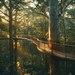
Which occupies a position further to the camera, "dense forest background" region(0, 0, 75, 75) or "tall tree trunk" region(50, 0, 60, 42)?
"dense forest background" region(0, 0, 75, 75)

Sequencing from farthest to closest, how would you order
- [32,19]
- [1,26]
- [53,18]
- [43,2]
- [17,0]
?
[32,19]
[1,26]
[17,0]
[43,2]
[53,18]

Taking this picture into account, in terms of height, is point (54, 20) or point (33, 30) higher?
point (33, 30)

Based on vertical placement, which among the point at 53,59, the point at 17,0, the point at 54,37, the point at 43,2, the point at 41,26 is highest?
the point at 17,0

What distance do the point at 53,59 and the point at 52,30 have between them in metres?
3.13

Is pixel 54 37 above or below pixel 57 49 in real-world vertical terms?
above

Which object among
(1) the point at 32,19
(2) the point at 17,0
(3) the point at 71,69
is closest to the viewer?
(2) the point at 17,0

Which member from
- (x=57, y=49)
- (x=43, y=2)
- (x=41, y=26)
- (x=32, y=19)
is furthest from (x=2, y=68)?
(x=32, y=19)

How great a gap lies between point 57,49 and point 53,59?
1350mm

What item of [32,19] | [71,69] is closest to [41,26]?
[32,19]

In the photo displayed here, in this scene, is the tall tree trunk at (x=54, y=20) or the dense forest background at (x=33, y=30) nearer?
the tall tree trunk at (x=54, y=20)

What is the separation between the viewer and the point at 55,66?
6570 mm

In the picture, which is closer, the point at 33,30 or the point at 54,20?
the point at 54,20

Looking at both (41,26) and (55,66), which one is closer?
(55,66)

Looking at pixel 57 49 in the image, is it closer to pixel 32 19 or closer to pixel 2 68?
pixel 2 68
